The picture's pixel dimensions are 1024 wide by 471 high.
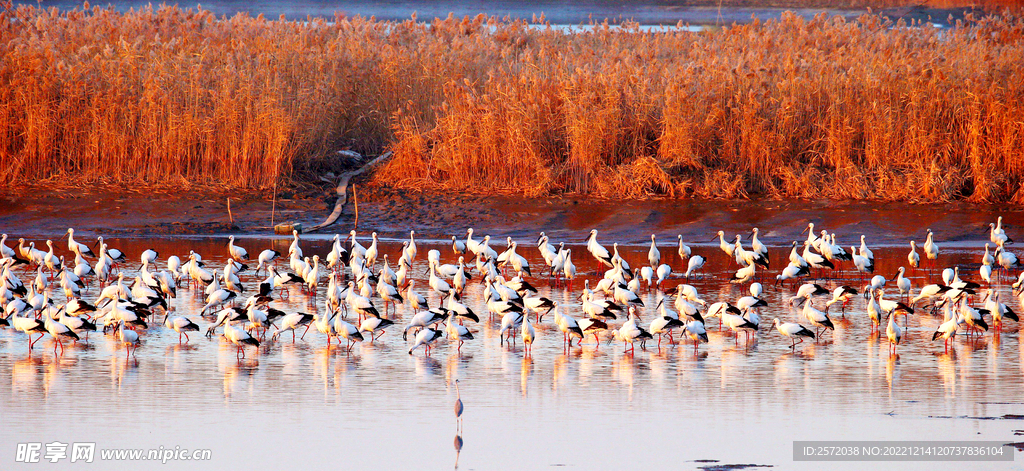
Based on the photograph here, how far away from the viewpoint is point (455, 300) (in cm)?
1145

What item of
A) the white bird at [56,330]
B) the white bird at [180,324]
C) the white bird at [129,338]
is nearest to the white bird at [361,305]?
the white bird at [180,324]

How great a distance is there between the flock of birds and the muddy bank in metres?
1.42

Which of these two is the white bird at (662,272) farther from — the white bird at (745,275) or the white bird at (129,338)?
the white bird at (129,338)

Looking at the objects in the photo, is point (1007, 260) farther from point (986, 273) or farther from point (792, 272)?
point (792, 272)

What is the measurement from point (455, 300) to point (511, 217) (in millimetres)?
5866

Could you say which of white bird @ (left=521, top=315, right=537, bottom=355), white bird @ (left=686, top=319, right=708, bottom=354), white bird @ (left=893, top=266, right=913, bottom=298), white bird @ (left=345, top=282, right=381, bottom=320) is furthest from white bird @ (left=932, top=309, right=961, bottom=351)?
white bird @ (left=345, top=282, right=381, bottom=320)

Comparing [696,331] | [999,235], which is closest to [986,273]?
[999,235]

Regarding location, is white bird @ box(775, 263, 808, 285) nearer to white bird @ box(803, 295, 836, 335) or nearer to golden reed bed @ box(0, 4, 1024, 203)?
white bird @ box(803, 295, 836, 335)

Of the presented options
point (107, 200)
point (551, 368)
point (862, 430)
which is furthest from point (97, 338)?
point (107, 200)

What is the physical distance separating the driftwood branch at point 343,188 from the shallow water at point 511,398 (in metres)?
6.48

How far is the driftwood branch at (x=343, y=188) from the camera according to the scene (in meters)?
17.2

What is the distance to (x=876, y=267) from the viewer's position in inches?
556

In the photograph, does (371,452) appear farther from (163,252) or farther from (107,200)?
(107,200)

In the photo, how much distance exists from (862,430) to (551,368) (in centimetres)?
264
